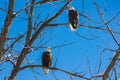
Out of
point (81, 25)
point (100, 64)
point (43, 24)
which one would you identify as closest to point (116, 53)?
point (100, 64)

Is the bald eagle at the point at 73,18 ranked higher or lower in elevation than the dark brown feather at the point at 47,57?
higher

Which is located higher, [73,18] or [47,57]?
[73,18]

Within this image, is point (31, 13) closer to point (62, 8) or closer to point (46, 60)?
point (62, 8)

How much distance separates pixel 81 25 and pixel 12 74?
3.38ft

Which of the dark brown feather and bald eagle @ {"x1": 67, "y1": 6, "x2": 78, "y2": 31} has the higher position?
bald eagle @ {"x1": 67, "y1": 6, "x2": 78, "y2": 31}

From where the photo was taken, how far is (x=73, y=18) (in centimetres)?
421

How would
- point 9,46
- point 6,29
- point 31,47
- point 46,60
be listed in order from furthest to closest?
point 46,60, point 9,46, point 31,47, point 6,29

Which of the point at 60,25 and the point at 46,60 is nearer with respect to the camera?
the point at 60,25

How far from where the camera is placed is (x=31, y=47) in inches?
145

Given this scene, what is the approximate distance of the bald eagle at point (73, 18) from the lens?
4088 millimetres

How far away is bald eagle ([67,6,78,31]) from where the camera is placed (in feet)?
13.4

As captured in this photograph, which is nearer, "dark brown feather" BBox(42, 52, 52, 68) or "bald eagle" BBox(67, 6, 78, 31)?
"bald eagle" BBox(67, 6, 78, 31)

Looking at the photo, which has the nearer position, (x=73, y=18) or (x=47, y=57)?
(x=73, y=18)

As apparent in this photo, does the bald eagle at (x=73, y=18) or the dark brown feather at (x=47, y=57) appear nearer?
the bald eagle at (x=73, y=18)
